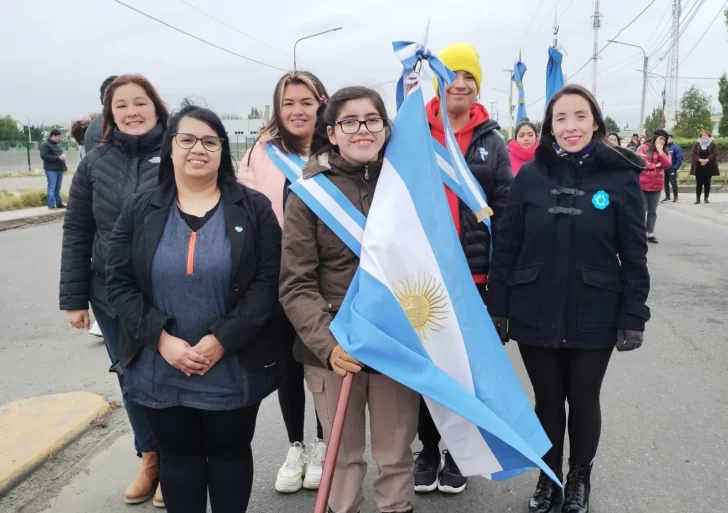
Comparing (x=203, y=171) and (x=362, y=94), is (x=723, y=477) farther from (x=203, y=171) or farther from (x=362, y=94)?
(x=203, y=171)

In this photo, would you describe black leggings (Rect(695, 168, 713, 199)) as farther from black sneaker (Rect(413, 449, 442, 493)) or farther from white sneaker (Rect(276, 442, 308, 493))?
white sneaker (Rect(276, 442, 308, 493))

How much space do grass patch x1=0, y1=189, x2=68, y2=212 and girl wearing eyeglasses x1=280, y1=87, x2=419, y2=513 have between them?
16.2m

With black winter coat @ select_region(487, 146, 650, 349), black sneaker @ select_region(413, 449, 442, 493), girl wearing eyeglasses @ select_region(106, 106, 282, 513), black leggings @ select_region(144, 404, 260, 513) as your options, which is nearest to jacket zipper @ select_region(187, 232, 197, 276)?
girl wearing eyeglasses @ select_region(106, 106, 282, 513)

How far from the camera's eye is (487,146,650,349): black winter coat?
2.76 meters

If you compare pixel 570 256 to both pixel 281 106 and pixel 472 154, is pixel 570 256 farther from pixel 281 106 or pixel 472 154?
pixel 281 106

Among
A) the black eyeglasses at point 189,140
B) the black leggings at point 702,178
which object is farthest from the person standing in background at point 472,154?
the black leggings at point 702,178

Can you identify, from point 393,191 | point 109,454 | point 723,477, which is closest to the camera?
point 393,191

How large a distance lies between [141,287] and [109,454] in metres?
1.70

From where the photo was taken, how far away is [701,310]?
6.59 metres

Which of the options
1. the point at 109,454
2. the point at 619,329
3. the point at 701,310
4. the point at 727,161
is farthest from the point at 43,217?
the point at 727,161

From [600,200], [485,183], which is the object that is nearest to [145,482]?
[485,183]

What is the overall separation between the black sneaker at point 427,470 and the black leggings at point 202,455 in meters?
1.02

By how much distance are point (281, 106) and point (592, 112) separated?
4.81 feet

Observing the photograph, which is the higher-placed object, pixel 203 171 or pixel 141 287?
pixel 203 171
